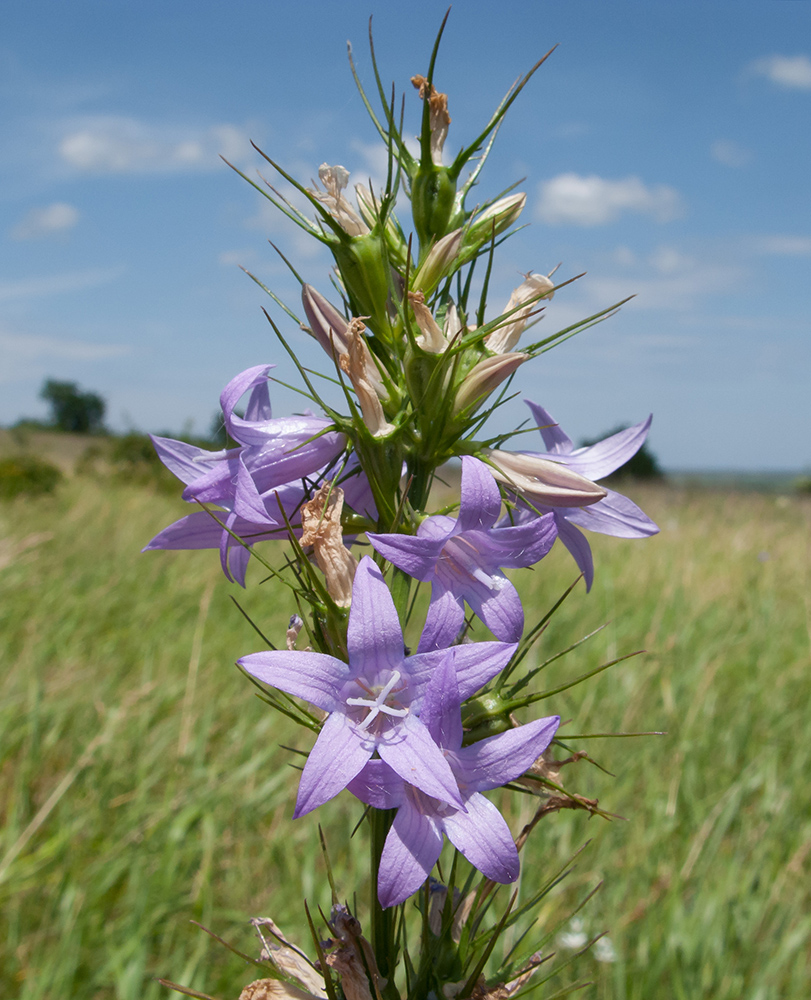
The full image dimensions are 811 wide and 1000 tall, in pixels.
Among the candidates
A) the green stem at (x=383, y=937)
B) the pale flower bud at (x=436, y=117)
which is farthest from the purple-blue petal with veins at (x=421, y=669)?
the pale flower bud at (x=436, y=117)

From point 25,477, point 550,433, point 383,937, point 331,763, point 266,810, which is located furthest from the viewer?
point 25,477

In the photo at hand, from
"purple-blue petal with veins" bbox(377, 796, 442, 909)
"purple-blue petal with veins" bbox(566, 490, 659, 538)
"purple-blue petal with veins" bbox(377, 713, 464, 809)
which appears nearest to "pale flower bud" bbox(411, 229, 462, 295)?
"purple-blue petal with veins" bbox(566, 490, 659, 538)

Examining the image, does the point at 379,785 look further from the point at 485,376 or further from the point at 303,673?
the point at 485,376

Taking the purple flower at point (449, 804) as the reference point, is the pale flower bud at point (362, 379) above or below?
above

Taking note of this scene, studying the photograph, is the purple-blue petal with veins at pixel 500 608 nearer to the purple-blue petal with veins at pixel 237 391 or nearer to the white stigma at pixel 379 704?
the white stigma at pixel 379 704

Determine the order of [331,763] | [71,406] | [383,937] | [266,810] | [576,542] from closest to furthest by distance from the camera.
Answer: [331,763] < [383,937] < [576,542] < [266,810] < [71,406]

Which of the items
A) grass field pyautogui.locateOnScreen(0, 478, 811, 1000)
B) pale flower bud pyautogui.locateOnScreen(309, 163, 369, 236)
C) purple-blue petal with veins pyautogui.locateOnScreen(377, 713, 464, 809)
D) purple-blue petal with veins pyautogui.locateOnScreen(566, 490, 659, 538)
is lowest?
grass field pyautogui.locateOnScreen(0, 478, 811, 1000)

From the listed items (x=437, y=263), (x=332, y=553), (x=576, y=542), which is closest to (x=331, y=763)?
(x=332, y=553)

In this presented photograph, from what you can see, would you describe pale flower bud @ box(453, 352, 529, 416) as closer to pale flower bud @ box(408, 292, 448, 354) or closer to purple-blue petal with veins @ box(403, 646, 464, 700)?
pale flower bud @ box(408, 292, 448, 354)
